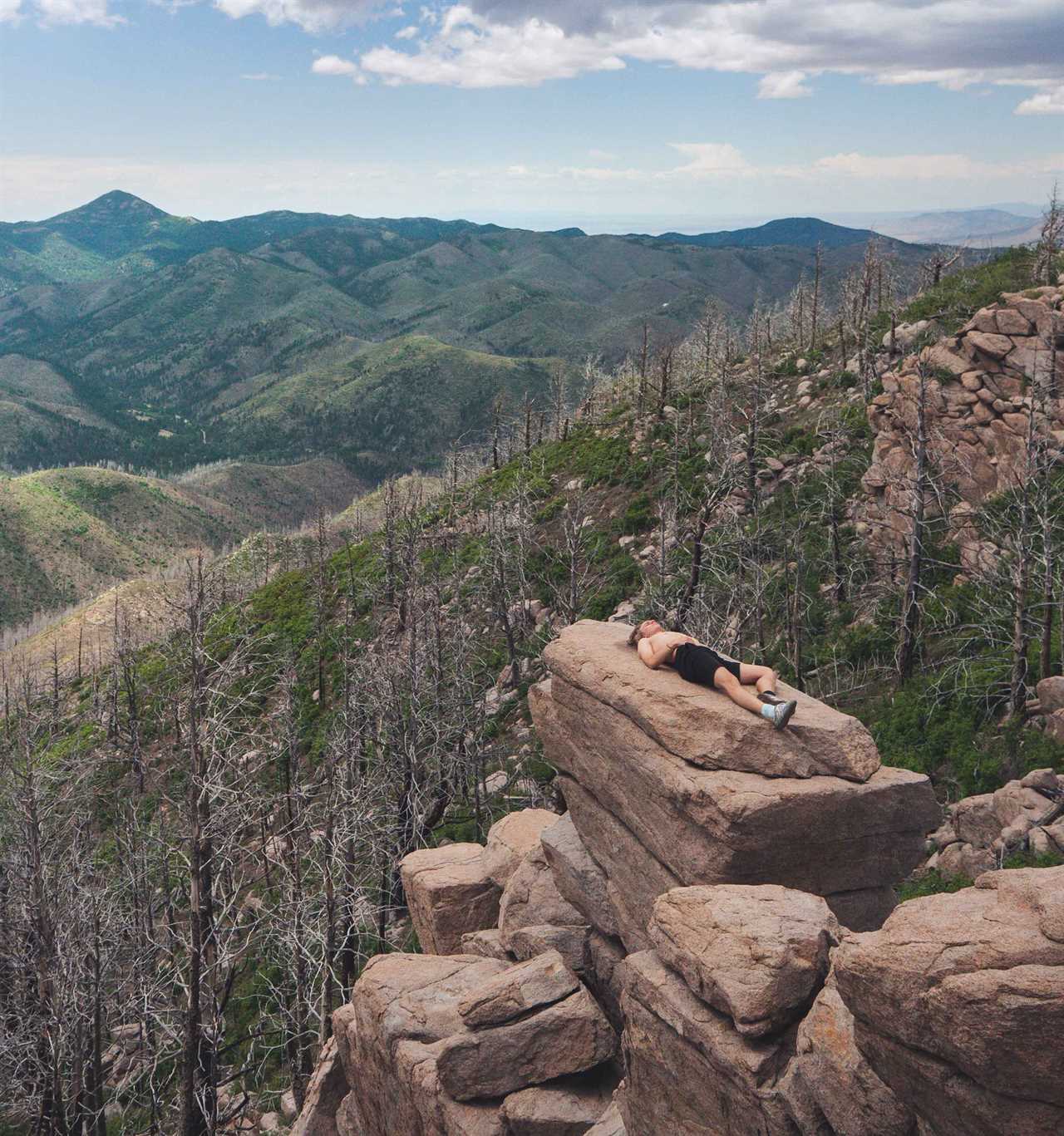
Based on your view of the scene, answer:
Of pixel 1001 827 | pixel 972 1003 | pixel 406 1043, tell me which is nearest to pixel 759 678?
pixel 972 1003

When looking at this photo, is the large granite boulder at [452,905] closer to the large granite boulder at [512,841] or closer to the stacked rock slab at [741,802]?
the large granite boulder at [512,841]

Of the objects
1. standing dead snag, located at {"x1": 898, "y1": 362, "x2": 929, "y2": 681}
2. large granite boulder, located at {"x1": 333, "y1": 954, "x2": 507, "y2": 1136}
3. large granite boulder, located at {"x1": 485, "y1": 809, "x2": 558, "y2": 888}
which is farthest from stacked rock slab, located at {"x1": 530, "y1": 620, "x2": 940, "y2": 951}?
standing dead snag, located at {"x1": 898, "y1": 362, "x2": 929, "y2": 681}

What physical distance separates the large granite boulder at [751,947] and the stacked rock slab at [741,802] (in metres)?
1.24

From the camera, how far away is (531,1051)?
12977 mm

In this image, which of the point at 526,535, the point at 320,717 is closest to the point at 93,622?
the point at 320,717

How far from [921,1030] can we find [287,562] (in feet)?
418

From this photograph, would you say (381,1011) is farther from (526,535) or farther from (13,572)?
(13,572)

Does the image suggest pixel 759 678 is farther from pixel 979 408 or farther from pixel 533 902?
pixel 979 408

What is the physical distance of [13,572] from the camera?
18525cm

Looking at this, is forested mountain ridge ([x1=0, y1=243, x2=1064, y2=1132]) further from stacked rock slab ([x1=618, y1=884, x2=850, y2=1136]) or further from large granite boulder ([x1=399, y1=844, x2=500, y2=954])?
stacked rock slab ([x1=618, y1=884, x2=850, y2=1136])

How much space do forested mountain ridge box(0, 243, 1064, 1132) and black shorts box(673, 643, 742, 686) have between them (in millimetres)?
9930

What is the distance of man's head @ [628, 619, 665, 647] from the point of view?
1573cm

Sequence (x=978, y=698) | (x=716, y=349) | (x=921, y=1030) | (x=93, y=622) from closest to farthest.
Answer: (x=921, y=1030)
(x=978, y=698)
(x=716, y=349)
(x=93, y=622)

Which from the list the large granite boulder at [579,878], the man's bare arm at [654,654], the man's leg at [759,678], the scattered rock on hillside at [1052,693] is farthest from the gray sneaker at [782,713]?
the scattered rock on hillside at [1052,693]
